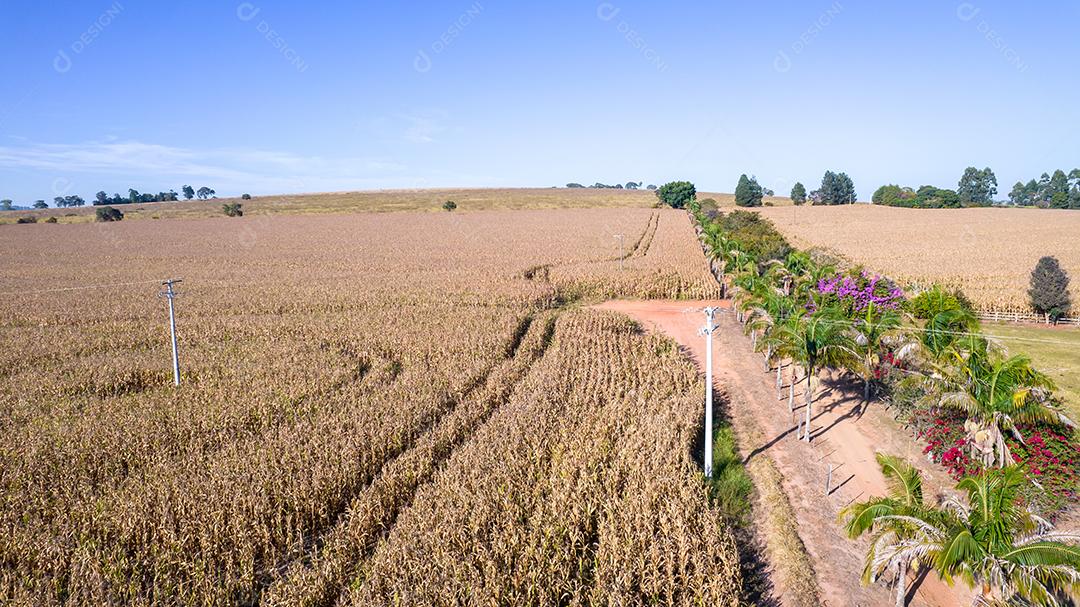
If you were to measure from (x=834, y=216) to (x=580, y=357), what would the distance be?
86.2 m

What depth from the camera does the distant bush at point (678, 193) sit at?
399 feet

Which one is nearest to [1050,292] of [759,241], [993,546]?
[759,241]

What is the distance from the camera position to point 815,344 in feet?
50.9

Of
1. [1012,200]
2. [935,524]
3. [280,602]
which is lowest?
[280,602]

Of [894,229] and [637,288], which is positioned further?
[894,229]

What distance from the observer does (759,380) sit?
19766mm

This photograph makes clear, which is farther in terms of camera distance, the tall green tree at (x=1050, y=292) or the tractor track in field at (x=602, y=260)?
the tractor track in field at (x=602, y=260)

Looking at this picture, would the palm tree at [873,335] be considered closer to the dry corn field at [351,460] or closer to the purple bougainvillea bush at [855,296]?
the purple bougainvillea bush at [855,296]

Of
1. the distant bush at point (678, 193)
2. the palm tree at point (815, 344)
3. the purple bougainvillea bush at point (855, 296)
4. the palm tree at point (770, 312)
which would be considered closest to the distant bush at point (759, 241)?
the purple bougainvillea bush at point (855, 296)

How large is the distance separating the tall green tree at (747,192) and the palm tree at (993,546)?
123m

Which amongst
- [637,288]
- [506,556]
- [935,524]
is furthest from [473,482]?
[637,288]

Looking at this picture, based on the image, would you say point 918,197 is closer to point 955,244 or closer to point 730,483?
point 955,244

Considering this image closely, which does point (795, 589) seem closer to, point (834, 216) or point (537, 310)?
point (537, 310)

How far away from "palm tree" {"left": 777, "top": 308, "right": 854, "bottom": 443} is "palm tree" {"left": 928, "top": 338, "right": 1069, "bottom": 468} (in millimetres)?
2485
